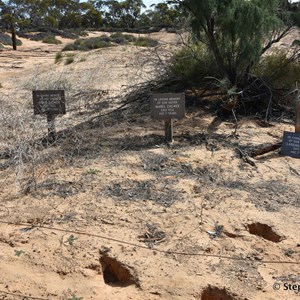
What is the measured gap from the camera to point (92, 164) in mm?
5777

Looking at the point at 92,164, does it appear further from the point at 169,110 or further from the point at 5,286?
the point at 5,286

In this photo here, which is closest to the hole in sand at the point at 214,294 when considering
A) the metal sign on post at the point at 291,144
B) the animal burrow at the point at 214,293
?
the animal burrow at the point at 214,293

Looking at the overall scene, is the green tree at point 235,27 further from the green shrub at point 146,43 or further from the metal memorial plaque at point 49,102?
the metal memorial plaque at point 49,102

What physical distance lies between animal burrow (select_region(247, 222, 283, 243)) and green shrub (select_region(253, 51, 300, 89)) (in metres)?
5.20

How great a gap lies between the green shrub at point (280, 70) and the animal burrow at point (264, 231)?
17.0 feet

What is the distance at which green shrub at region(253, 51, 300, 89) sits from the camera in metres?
9.03

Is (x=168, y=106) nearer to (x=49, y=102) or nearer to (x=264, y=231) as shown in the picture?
(x=49, y=102)

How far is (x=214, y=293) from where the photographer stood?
11.6 ft

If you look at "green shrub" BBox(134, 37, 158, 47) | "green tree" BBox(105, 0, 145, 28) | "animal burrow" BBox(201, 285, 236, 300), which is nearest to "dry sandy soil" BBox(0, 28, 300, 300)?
"animal burrow" BBox(201, 285, 236, 300)

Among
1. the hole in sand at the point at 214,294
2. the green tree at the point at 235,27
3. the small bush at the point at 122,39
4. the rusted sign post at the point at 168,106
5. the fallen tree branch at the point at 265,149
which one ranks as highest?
the small bush at the point at 122,39

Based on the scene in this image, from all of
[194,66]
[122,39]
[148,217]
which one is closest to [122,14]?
[122,39]

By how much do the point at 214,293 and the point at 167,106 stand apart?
3.61 meters

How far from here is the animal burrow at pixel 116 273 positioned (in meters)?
3.69

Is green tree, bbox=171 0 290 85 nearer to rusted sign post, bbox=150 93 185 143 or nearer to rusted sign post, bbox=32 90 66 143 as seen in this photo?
rusted sign post, bbox=150 93 185 143
